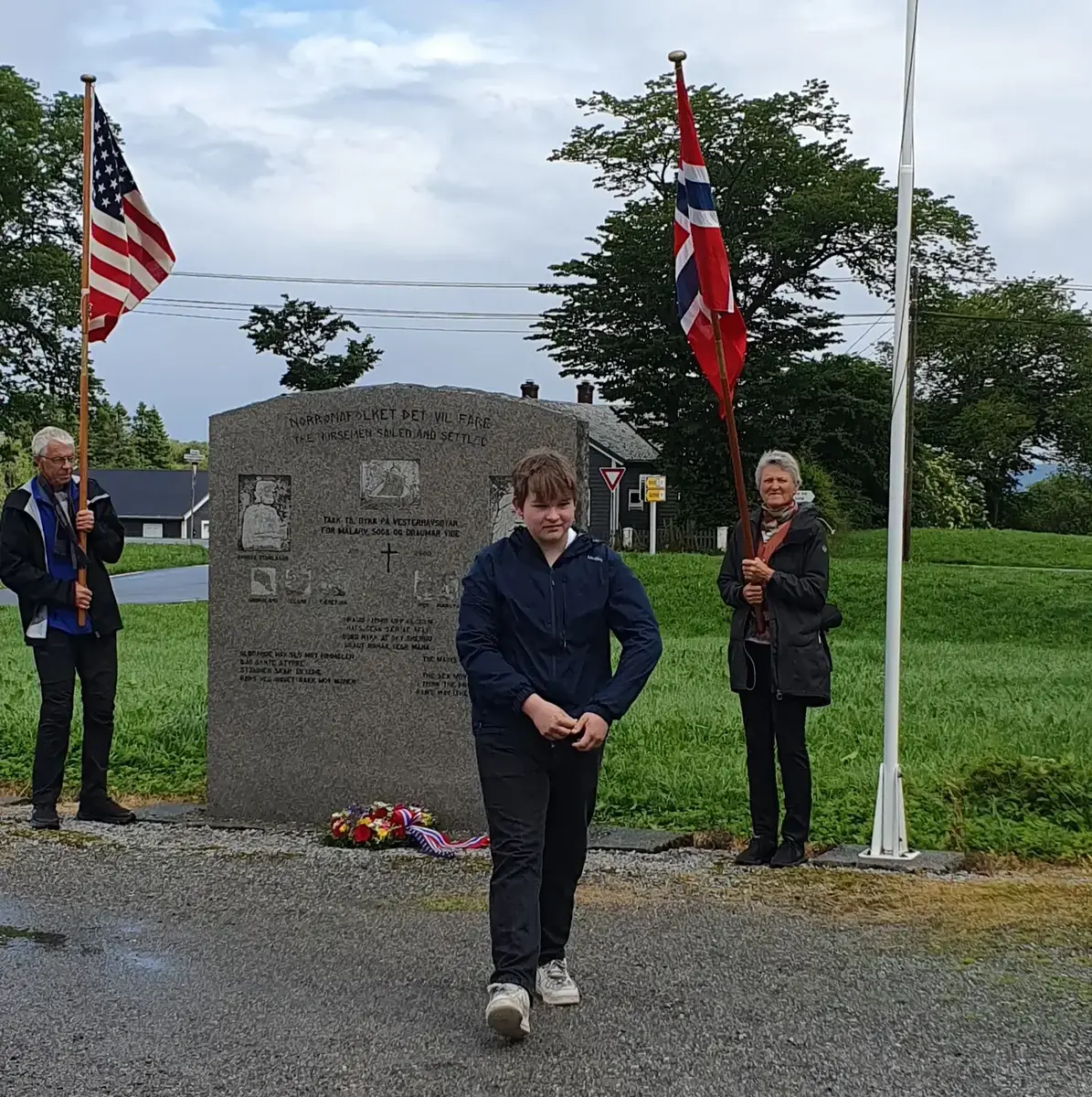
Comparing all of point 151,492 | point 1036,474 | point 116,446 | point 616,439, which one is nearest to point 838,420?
point 616,439

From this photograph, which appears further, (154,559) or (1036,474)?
(1036,474)

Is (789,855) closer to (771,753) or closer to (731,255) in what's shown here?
(771,753)

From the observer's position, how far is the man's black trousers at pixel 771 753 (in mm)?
7254

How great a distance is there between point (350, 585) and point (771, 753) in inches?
95.0

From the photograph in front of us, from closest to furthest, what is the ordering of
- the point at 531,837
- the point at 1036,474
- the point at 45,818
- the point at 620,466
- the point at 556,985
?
the point at 531,837 → the point at 556,985 → the point at 45,818 → the point at 620,466 → the point at 1036,474

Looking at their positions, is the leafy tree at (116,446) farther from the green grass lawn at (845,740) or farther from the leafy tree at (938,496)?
the green grass lawn at (845,740)

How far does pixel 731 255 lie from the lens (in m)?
49.6

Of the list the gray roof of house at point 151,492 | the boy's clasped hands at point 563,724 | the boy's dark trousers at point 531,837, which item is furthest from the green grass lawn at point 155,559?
Answer: the boy's clasped hands at point 563,724

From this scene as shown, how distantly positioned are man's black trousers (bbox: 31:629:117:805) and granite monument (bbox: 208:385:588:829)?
57 centimetres

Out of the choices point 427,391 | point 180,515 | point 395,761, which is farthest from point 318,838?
point 180,515

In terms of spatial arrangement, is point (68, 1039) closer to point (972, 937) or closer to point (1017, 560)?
point (972, 937)

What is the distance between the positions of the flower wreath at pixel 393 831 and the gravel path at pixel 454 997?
0.46 meters

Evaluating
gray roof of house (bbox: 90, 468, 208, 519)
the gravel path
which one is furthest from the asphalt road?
gray roof of house (bbox: 90, 468, 208, 519)

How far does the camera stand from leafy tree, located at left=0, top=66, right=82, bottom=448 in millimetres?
43656
